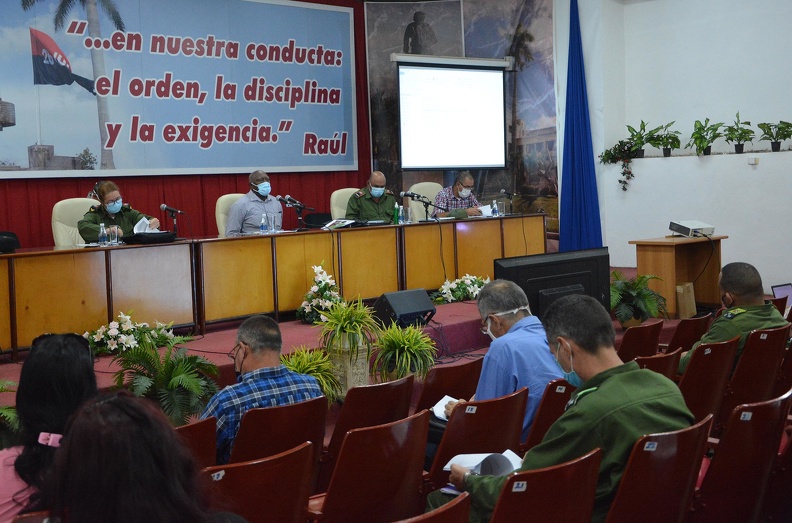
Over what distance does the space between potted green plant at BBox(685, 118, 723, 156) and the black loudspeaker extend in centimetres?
491

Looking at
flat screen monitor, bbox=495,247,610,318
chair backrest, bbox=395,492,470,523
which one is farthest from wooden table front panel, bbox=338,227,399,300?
chair backrest, bbox=395,492,470,523

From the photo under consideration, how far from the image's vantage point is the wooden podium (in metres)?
7.32

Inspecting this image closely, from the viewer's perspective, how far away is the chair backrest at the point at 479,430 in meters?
2.72

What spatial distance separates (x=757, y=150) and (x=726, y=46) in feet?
4.23

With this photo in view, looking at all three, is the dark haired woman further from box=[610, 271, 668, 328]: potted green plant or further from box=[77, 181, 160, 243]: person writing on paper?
box=[610, 271, 668, 328]: potted green plant

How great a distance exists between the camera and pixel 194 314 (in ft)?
20.8

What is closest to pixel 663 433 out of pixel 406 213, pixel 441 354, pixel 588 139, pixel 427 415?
pixel 427 415

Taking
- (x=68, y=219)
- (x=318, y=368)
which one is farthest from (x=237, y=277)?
(x=318, y=368)

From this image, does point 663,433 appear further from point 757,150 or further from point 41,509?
point 757,150

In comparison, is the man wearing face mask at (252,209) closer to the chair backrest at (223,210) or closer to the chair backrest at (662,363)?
the chair backrest at (223,210)

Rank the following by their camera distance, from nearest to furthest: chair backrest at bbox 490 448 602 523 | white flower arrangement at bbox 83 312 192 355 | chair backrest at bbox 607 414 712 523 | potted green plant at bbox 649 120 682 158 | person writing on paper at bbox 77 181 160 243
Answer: chair backrest at bbox 490 448 602 523 → chair backrest at bbox 607 414 712 523 → white flower arrangement at bbox 83 312 192 355 → person writing on paper at bbox 77 181 160 243 → potted green plant at bbox 649 120 682 158

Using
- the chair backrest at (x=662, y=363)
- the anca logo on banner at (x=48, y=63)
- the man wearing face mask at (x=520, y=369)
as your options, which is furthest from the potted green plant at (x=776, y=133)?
the anca logo on banner at (x=48, y=63)

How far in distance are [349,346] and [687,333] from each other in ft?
6.37

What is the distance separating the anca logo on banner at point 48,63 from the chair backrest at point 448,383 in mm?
6261
